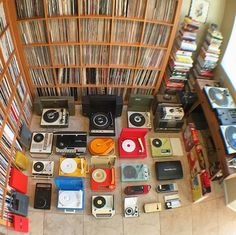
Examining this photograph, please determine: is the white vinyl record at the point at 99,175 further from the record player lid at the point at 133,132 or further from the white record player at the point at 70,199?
the record player lid at the point at 133,132

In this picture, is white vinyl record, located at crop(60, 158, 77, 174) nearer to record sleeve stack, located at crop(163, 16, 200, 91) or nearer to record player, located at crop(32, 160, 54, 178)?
record player, located at crop(32, 160, 54, 178)

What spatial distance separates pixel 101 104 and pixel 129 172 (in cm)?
75

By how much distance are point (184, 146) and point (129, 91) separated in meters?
0.83

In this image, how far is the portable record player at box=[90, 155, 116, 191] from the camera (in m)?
2.77

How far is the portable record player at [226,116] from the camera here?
2613 millimetres

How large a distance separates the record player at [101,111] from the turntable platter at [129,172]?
1.27 ft

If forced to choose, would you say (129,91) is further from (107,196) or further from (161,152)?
(107,196)

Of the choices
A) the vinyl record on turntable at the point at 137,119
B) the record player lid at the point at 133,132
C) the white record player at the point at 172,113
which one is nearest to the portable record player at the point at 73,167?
the record player lid at the point at 133,132

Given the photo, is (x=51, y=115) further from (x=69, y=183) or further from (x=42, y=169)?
(x=69, y=183)

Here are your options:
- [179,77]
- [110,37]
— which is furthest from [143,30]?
[179,77]

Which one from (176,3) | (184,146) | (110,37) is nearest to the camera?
(176,3)

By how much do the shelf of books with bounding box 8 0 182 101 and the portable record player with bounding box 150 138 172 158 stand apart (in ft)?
1.82

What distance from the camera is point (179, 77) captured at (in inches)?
119

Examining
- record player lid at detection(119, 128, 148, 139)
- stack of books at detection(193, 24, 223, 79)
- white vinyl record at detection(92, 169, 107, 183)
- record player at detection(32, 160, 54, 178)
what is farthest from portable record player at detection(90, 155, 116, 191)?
stack of books at detection(193, 24, 223, 79)
